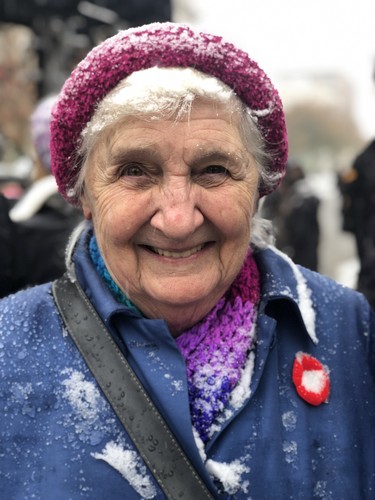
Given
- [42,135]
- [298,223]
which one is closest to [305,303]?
[42,135]

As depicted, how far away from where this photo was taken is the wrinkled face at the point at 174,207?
1464 millimetres

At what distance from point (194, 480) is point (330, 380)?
44cm

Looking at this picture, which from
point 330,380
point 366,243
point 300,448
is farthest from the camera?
point 366,243

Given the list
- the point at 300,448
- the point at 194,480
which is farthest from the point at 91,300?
the point at 300,448

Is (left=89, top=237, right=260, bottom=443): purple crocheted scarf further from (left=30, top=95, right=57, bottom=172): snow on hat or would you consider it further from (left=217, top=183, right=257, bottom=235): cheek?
(left=30, top=95, right=57, bottom=172): snow on hat

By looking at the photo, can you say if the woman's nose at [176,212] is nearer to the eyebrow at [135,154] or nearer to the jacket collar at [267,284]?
the eyebrow at [135,154]

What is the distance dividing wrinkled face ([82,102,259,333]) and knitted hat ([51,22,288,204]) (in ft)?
0.25

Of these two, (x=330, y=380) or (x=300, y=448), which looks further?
(x=330, y=380)

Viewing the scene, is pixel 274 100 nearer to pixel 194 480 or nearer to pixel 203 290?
pixel 203 290

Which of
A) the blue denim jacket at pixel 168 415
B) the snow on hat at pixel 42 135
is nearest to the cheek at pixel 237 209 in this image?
the blue denim jacket at pixel 168 415

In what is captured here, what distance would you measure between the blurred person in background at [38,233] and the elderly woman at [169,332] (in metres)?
0.59

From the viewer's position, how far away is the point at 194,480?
1.44m

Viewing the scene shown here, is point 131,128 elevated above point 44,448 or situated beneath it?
elevated above

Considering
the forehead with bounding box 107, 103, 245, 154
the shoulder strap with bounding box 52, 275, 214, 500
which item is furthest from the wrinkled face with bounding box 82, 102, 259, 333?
the shoulder strap with bounding box 52, 275, 214, 500
